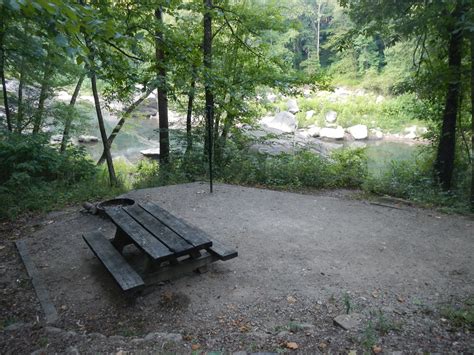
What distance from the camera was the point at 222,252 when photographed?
363cm

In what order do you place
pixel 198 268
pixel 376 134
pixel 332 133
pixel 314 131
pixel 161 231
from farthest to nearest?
pixel 314 131
pixel 376 134
pixel 332 133
pixel 198 268
pixel 161 231

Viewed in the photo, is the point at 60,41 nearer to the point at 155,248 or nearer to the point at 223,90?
the point at 155,248

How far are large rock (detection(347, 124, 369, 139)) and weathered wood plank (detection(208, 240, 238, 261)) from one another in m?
21.0

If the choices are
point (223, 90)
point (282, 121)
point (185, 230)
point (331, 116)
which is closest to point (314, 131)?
point (282, 121)

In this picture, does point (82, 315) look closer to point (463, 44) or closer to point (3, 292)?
point (3, 292)

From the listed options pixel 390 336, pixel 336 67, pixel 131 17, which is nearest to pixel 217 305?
pixel 390 336

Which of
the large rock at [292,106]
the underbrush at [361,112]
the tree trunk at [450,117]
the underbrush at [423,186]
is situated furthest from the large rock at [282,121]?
the tree trunk at [450,117]

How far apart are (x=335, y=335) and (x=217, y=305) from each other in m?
1.07

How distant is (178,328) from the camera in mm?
2871

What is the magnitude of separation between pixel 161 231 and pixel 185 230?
25 cm

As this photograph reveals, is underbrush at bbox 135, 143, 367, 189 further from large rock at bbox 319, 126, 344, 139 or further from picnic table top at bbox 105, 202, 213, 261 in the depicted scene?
large rock at bbox 319, 126, 344, 139

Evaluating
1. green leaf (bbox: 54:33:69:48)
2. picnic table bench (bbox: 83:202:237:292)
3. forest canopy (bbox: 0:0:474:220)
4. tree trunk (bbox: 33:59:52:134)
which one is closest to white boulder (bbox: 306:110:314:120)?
forest canopy (bbox: 0:0:474:220)

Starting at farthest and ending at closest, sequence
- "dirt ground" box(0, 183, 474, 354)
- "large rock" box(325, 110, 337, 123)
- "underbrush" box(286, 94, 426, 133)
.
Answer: "large rock" box(325, 110, 337, 123) < "underbrush" box(286, 94, 426, 133) < "dirt ground" box(0, 183, 474, 354)

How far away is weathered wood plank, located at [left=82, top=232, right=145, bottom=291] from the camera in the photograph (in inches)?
119
